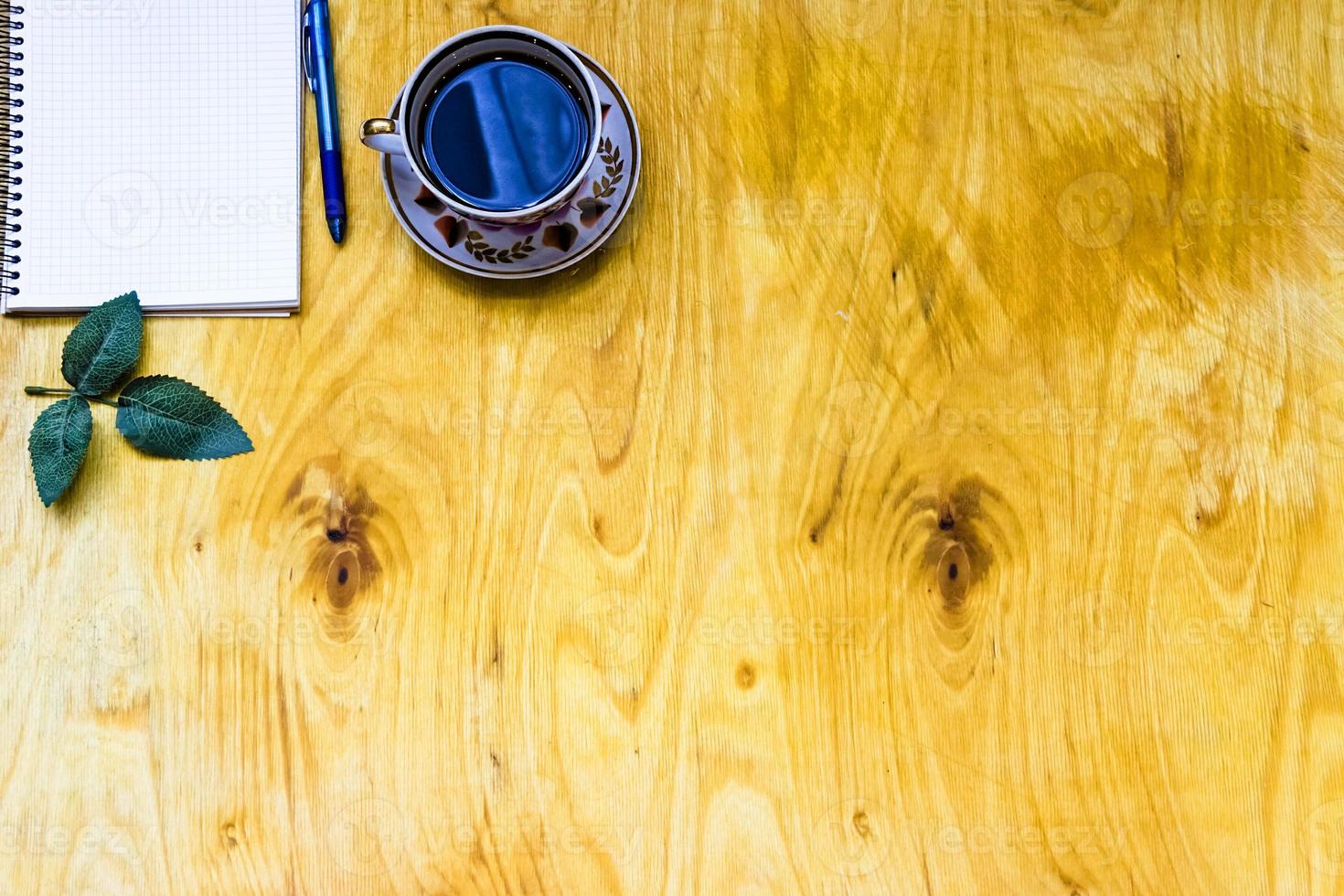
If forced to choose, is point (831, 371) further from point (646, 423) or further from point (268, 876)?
point (268, 876)

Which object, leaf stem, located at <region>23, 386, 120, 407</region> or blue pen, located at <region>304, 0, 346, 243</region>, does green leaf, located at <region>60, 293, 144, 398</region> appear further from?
blue pen, located at <region>304, 0, 346, 243</region>

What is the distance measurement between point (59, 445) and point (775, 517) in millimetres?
486

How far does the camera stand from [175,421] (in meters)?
0.65

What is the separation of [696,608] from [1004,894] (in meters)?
0.29

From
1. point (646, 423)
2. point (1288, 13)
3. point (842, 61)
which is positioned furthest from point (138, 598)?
point (1288, 13)

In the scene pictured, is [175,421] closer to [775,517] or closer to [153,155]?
[153,155]

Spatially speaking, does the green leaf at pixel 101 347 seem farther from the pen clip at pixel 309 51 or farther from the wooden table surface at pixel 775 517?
the pen clip at pixel 309 51

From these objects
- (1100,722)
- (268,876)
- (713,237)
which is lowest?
(268,876)

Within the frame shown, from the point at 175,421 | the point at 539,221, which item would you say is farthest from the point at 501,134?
the point at 175,421

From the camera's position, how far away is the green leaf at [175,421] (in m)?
0.65

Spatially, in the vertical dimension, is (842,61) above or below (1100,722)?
above

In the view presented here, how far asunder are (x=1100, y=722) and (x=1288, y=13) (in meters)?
0.54

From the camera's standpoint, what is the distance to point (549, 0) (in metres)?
0.69

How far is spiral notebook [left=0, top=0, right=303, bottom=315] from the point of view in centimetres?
65
